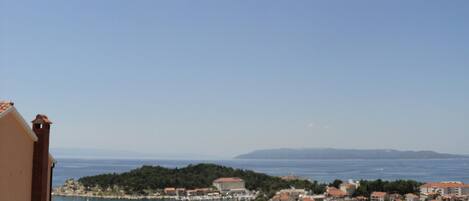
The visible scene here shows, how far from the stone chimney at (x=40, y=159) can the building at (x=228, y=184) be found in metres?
60.6

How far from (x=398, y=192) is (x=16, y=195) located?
55.7m

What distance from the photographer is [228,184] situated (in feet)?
221

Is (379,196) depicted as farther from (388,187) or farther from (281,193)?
(281,193)

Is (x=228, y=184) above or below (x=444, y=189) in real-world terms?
above

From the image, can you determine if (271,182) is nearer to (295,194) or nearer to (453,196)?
(295,194)

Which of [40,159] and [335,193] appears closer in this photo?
[40,159]

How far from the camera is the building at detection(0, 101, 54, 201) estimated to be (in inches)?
227

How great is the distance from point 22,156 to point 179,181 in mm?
64257

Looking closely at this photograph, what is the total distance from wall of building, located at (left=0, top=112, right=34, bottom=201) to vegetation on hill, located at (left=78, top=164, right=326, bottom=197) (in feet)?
191

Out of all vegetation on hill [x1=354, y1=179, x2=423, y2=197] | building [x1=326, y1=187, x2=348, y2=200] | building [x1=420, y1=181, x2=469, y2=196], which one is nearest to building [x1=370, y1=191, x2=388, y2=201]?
vegetation on hill [x1=354, y1=179, x2=423, y2=197]

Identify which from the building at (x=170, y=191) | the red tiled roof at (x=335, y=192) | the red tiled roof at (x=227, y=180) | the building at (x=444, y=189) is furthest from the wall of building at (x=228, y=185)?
the building at (x=444, y=189)

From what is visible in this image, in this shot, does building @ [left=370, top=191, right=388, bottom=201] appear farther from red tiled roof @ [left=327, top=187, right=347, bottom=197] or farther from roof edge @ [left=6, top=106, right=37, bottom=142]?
roof edge @ [left=6, top=106, right=37, bottom=142]

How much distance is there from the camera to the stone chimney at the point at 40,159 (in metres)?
6.48

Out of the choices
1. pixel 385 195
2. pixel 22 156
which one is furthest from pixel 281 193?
pixel 22 156
